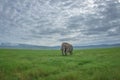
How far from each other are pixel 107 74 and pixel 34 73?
7152 millimetres

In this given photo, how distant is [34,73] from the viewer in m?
24.3

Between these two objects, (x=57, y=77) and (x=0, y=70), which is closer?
(x=57, y=77)

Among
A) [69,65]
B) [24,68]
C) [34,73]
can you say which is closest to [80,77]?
[34,73]

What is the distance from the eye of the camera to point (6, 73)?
25.7 metres

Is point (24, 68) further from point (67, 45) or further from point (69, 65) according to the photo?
point (67, 45)

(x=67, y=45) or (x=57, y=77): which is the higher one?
(x=67, y=45)

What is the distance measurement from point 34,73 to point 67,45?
27568 millimetres

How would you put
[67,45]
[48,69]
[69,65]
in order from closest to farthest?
[48,69] → [69,65] → [67,45]

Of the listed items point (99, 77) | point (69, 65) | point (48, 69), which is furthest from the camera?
point (69, 65)

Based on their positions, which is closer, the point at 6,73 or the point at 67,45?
the point at 6,73

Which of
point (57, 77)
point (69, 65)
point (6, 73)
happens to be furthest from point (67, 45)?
point (57, 77)

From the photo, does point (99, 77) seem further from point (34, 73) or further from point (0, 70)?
point (0, 70)

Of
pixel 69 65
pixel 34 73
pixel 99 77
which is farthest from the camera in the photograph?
pixel 69 65

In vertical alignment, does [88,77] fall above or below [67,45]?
below
